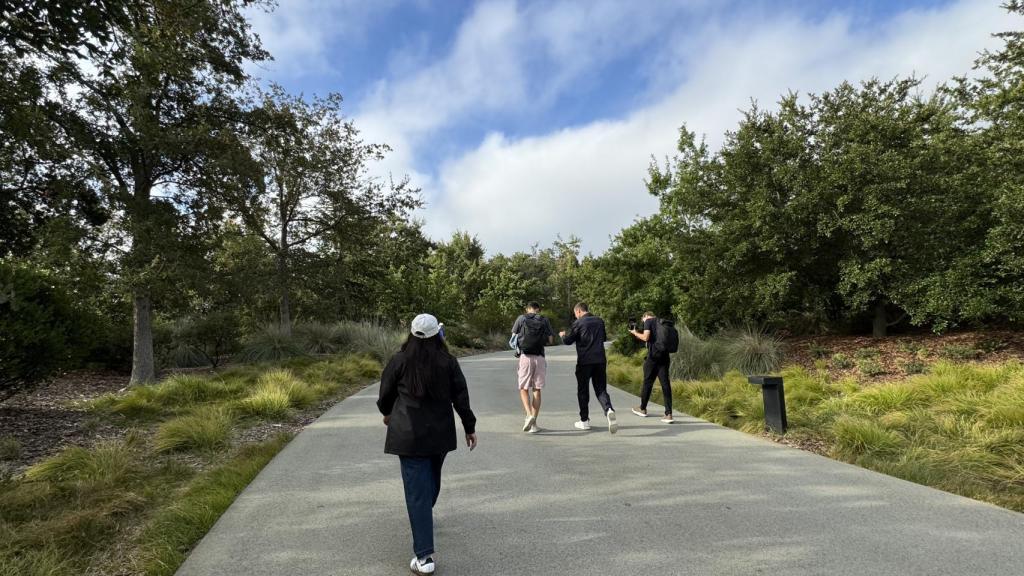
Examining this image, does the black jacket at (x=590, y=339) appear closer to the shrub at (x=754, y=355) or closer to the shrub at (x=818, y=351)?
the shrub at (x=754, y=355)

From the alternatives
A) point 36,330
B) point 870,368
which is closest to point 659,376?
point 870,368

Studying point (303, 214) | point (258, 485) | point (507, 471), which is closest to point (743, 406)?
point (507, 471)

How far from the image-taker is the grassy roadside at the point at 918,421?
462 centimetres

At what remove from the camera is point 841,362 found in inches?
424

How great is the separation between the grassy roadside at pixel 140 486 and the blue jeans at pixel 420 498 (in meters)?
1.50

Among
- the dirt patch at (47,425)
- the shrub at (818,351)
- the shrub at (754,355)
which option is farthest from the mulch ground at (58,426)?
the shrub at (818,351)

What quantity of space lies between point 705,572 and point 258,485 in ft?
12.3

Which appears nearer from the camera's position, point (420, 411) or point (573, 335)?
point (420, 411)

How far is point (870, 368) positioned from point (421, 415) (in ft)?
33.7

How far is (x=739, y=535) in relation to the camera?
3.41 meters

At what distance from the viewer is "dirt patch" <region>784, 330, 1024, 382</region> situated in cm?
992

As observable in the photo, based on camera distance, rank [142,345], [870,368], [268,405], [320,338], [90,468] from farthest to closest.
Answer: [320,338]
[142,345]
[870,368]
[268,405]
[90,468]

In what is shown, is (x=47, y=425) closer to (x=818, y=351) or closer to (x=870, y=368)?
(x=870, y=368)

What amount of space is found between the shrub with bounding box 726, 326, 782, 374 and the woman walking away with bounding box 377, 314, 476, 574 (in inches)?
375
